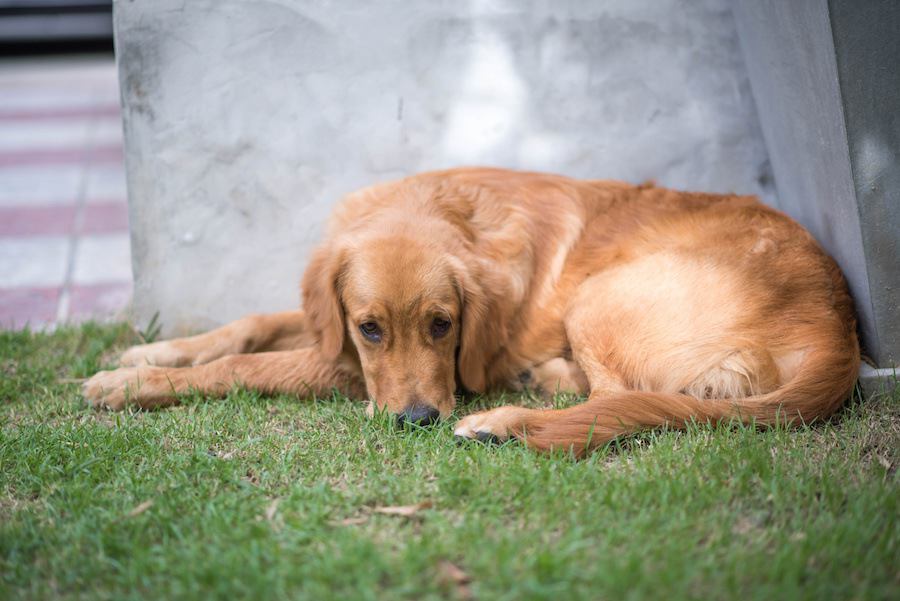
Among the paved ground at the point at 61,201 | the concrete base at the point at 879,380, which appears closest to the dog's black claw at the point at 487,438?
the concrete base at the point at 879,380

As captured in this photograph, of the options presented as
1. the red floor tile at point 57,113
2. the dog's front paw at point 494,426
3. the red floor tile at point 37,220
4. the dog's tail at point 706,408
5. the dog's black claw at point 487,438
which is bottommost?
the dog's black claw at point 487,438

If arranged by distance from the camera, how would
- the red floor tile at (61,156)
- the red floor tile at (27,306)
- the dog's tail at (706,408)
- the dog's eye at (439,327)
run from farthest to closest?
the red floor tile at (61,156), the red floor tile at (27,306), the dog's eye at (439,327), the dog's tail at (706,408)

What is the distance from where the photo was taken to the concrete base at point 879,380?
3.46 meters

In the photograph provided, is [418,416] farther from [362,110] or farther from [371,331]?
[362,110]

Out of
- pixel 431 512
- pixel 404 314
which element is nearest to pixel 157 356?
pixel 404 314

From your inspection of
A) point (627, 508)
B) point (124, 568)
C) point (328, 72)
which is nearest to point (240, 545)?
point (124, 568)

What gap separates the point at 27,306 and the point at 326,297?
97.2 inches

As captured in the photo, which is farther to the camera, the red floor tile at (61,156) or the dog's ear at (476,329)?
the red floor tile at (61,156)

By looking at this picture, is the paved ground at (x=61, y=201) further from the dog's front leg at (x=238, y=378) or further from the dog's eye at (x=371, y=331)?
the dog's eye at (x=371, y=331)

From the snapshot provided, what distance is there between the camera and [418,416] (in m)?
3.48

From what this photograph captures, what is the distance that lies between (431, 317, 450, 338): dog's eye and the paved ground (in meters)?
2.39

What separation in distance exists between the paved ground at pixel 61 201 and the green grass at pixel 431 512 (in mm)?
1730

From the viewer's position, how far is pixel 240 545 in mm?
2564

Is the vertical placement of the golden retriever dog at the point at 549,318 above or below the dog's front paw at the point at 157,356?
above
